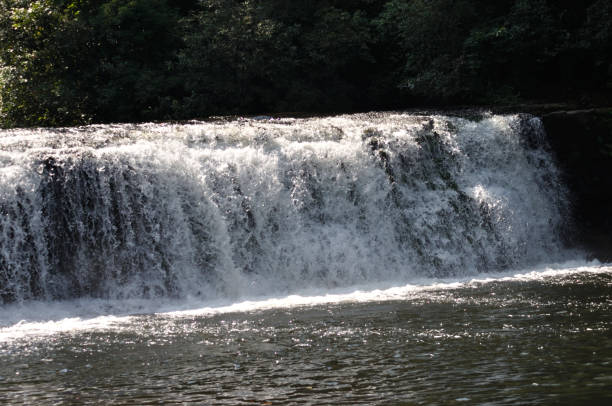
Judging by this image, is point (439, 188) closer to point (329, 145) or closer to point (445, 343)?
point (329, 145)

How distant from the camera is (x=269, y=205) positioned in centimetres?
1353

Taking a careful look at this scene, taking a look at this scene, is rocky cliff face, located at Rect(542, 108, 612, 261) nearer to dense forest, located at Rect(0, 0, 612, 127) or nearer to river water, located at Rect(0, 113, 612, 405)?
river water, located at Rect(0, 113, 612, 405)

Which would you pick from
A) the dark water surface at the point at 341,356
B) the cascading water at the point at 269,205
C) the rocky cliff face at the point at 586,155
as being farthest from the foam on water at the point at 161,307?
the rocky cliff face at the point at 586,155

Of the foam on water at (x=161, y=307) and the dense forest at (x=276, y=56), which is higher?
the dense forest at (x=276, y=56)

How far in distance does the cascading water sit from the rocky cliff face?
1.47 ft

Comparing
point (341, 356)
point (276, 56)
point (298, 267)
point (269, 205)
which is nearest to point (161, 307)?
point (298, 267)

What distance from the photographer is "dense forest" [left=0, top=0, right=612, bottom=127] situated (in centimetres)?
2070

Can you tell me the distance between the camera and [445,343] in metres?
7.32

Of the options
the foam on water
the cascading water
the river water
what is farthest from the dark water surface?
the cascading water

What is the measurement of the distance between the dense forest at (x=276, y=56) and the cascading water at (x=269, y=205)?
5.23 metres

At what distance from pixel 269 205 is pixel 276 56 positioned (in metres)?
8.57

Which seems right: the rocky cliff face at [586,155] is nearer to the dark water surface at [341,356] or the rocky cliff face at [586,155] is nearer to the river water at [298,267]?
the river water at [298,267]

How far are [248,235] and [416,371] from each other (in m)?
7.05

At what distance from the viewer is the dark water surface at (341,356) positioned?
5.86m
